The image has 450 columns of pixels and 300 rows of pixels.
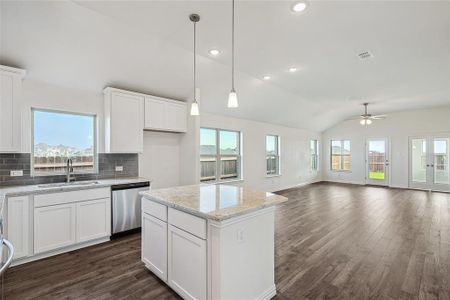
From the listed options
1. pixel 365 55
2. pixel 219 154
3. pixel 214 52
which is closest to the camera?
pixel 214 52

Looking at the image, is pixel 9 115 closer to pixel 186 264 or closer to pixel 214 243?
pixel 186 264

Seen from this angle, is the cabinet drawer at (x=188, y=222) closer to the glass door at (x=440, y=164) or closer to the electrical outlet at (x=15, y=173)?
the electrical outlet at (x=15, y=173)

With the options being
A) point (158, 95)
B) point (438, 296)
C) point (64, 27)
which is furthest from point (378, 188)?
point (64, 27)

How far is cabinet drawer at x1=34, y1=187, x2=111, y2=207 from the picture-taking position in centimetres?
287

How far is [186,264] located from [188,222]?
1.34 ft

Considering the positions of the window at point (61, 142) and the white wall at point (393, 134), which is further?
the white wall at point (393, 134)

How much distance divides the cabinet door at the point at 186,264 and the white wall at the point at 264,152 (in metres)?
3.74

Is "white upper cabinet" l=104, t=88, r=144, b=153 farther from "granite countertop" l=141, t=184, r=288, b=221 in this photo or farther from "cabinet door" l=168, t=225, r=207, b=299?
"cabinet door" l=168, t=225, r=207, b=299

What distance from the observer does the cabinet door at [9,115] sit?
277cm

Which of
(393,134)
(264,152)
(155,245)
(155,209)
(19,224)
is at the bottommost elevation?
(155,245)

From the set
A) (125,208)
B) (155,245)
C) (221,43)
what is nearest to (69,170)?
(125,208)

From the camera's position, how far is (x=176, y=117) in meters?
4.52

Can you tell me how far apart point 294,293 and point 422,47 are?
157 inches

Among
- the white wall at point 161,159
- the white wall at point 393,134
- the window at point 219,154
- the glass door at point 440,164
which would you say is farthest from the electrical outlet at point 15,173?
the glass door at point 440,164
